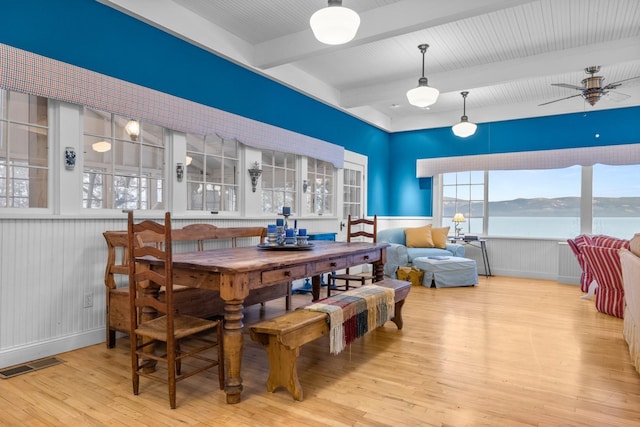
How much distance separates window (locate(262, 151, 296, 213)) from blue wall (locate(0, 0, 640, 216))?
45 centimetres

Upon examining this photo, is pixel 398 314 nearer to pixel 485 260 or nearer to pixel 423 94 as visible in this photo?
pixel 423 94

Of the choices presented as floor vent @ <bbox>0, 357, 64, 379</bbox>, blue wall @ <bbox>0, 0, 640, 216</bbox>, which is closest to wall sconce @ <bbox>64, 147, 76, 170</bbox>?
blue wall @ <bbox>0, 0, 640, 216</bbox>

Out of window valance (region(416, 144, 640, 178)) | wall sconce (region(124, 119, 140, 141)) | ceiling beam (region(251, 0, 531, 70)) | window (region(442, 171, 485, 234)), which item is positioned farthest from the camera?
window (region(442, 171, 485, 234))

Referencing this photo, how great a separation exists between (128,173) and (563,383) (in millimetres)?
3713

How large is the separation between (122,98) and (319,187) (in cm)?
337

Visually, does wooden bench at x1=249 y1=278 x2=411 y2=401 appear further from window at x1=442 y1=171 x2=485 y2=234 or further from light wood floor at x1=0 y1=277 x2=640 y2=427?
window at x1=442 y1=171 x2=485 y2=234

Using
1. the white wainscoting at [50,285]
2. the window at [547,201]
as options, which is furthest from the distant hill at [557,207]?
the white wainscoting at [50,285]

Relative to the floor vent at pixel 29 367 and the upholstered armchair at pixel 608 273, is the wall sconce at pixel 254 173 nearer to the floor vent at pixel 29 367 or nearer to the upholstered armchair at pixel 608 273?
the floor vent at pixel 29 367

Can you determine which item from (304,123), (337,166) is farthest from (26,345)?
(337,166)

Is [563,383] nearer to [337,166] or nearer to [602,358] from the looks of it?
[602,358]

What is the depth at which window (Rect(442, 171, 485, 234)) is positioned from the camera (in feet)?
24.4

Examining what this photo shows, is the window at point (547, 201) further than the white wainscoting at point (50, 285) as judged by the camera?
Yes

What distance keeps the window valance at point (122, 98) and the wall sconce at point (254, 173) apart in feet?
0.77

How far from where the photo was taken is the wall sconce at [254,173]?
4.68 m
